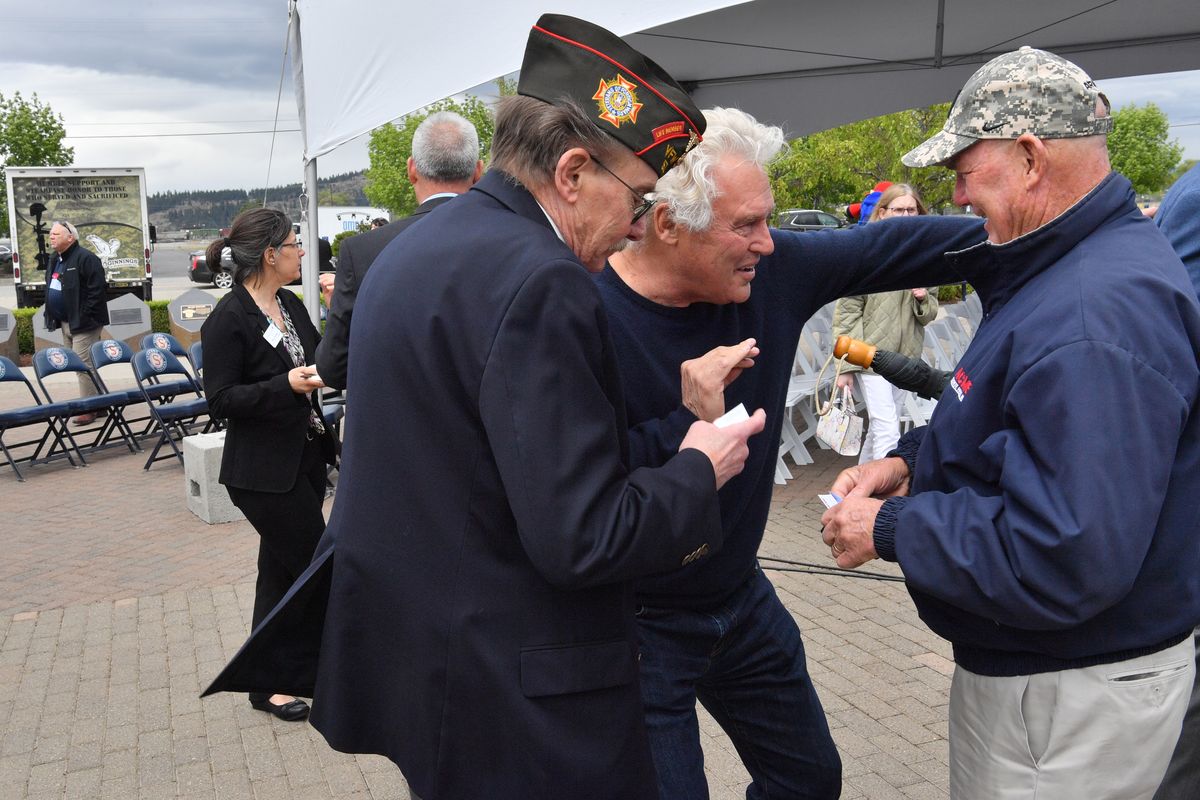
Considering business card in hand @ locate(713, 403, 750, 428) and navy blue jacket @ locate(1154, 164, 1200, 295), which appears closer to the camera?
business card in hand @ locate(713, 403, 750, 428)

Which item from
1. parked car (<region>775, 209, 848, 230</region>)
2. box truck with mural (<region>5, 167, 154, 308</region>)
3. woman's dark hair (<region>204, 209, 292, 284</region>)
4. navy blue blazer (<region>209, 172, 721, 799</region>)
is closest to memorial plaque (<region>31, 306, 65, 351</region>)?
box truck with mural (<region>5, 167, 154, 308</region>)

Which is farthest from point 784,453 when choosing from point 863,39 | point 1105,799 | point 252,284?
point 1105,799

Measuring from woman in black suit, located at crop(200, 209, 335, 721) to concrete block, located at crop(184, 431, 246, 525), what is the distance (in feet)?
10.1

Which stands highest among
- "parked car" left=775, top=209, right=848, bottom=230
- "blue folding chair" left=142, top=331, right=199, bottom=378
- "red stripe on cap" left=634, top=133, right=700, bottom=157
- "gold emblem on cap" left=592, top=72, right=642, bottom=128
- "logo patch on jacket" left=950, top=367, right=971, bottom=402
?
"gold emblem on cap" left=592, top=72, right=642, bottom=128

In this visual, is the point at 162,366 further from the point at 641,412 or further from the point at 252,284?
the point at 641,412

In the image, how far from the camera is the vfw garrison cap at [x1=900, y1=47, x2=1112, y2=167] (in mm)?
1753

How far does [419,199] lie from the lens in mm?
4316

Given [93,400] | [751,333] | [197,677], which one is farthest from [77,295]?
[751,333]

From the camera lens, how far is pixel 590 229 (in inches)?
68.4

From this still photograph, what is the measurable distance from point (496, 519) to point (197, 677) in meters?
3.45

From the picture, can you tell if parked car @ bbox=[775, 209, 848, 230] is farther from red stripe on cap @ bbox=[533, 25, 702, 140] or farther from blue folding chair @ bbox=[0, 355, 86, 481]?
red stripe on cap @ bbox=[533, 25, 702, 140]

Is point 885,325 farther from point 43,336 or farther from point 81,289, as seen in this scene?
point 43,336

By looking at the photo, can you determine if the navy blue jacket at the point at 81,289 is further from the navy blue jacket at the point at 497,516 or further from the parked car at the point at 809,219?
the parked car at the point at 809,219

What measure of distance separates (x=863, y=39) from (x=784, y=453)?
2.98 meters
